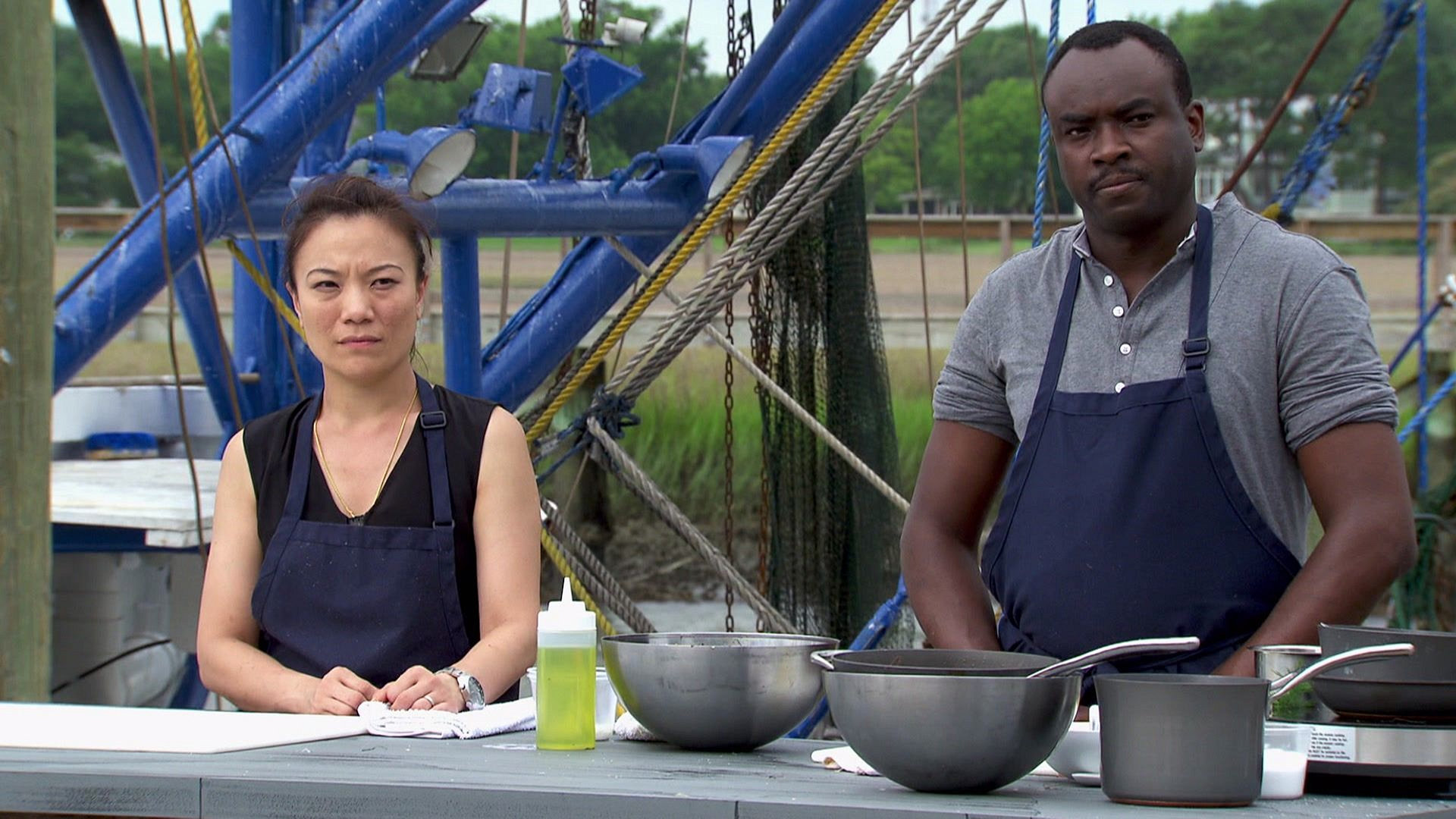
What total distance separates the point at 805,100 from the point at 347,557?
106 inches

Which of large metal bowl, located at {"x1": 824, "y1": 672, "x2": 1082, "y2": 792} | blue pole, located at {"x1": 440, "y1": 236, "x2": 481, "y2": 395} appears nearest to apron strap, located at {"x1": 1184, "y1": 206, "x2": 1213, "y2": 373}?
large metal bowl, located at {"x1": 824, "y1": 672, "x2": 1082, "y2": 792}

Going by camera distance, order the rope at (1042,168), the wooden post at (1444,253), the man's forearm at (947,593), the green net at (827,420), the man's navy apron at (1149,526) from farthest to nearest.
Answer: the wooden post at (1444,253) → the green net at (827,420) → the rope at (1042,168) → the man's forearm at (947,593) → the man's navy apron at (1149,526)

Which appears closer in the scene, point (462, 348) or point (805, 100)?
point (805, 100)

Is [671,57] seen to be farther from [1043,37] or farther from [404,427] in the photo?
[404,427]

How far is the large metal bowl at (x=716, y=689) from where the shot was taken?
1997 mm

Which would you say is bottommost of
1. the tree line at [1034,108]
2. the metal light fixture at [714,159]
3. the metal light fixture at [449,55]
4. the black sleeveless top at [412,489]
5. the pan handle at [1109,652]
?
the pan handle at [1109,652]

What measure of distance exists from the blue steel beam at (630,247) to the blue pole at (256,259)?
797 millimetres

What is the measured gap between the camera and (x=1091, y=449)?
245cm

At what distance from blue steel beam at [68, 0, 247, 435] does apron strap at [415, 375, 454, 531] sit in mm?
3037

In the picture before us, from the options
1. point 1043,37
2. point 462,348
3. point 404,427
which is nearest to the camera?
point 404,427

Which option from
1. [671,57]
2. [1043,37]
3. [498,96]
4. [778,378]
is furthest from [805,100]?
[1043,37]

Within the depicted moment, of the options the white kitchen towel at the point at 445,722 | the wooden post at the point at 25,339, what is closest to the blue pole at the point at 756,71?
the wooden post at the point at 25,339

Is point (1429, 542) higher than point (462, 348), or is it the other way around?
point (462, 348)

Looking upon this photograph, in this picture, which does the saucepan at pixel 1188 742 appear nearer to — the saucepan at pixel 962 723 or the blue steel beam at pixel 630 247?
the saucepan at pixel 962 723
